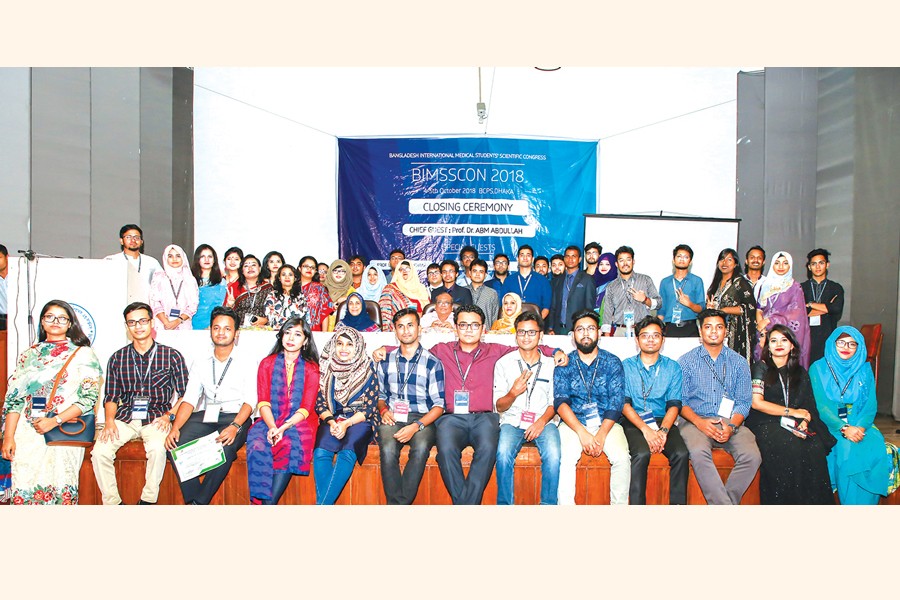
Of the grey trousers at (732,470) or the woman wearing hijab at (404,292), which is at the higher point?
the woman wearing hijab at (404,292)

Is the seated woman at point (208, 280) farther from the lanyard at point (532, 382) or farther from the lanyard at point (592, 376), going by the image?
the lanyard at point (592, 376)

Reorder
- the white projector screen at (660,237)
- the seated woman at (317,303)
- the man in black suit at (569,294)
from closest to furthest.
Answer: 1. the seated woman at (317,303)
2. the man in black suit at (569,294)
3. the white projector screen at (660,237)

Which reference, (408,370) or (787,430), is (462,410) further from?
(787,430)

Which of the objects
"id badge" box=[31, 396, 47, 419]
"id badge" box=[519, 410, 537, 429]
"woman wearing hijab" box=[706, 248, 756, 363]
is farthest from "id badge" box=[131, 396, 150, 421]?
"woman wearing hijab" box=[706, 248, 756, 363]

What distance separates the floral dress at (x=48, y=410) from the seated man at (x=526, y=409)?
7.47 ft

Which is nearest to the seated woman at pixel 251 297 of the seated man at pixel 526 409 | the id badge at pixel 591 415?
the seated man at pixel 526 409

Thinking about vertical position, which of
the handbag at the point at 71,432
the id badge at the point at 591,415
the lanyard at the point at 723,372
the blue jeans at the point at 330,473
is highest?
the lanyard at the point at 723,372

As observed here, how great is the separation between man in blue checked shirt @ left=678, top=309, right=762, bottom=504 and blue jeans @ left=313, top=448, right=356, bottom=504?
6.20ft

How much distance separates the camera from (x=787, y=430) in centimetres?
344

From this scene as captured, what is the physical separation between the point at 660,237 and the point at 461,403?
354cm

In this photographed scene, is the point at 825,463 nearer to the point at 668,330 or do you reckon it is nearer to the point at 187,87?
the point at 668,330

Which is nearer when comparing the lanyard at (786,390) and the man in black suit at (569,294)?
the lanyard at (786,390)

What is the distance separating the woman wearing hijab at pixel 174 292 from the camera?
4.41 m

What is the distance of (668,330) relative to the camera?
4859mm
